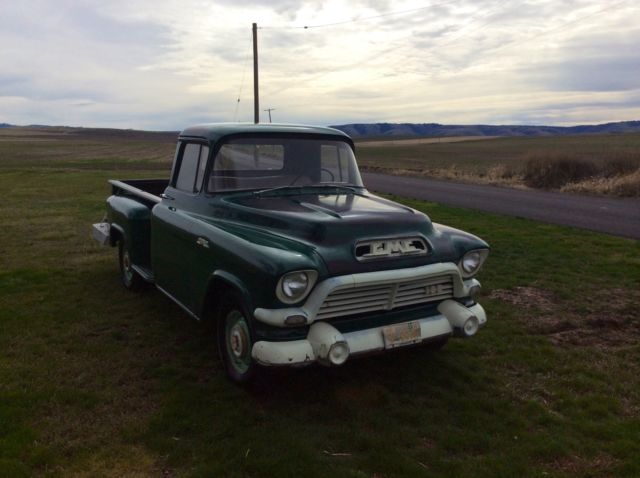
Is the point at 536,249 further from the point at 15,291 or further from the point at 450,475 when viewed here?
the point at 15,291

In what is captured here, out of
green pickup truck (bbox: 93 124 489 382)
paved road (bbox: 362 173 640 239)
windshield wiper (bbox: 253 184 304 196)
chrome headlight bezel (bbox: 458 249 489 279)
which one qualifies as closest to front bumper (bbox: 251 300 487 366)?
green pickup truck (bbox: 93 124 489 382)

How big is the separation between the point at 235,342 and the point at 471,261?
1.93m

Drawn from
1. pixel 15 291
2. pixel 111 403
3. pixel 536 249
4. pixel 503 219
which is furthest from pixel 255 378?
pixel 503 219

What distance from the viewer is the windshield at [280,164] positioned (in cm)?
485

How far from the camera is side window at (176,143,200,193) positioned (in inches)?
201

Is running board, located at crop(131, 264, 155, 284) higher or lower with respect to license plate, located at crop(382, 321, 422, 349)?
lower

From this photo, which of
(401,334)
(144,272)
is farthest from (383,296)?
(144,272)

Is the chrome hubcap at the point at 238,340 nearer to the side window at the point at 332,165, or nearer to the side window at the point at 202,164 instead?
the side window at the point at 202,164

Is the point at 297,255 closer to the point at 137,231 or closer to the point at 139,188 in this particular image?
the point at 137,231

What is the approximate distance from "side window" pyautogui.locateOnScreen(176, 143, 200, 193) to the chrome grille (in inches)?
78.3

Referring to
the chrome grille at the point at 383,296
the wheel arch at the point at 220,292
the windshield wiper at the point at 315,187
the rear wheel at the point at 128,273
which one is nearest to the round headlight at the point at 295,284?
the chrome grille at the point at 383,296

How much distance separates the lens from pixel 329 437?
3.57 metres

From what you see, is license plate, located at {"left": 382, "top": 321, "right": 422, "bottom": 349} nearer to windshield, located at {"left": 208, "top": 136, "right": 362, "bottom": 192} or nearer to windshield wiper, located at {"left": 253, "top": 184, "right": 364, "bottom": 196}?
windshield wiper, located at {"left": 253, "top": 184, "right": 364, "bottom": 196}

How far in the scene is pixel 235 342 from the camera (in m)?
4.07
